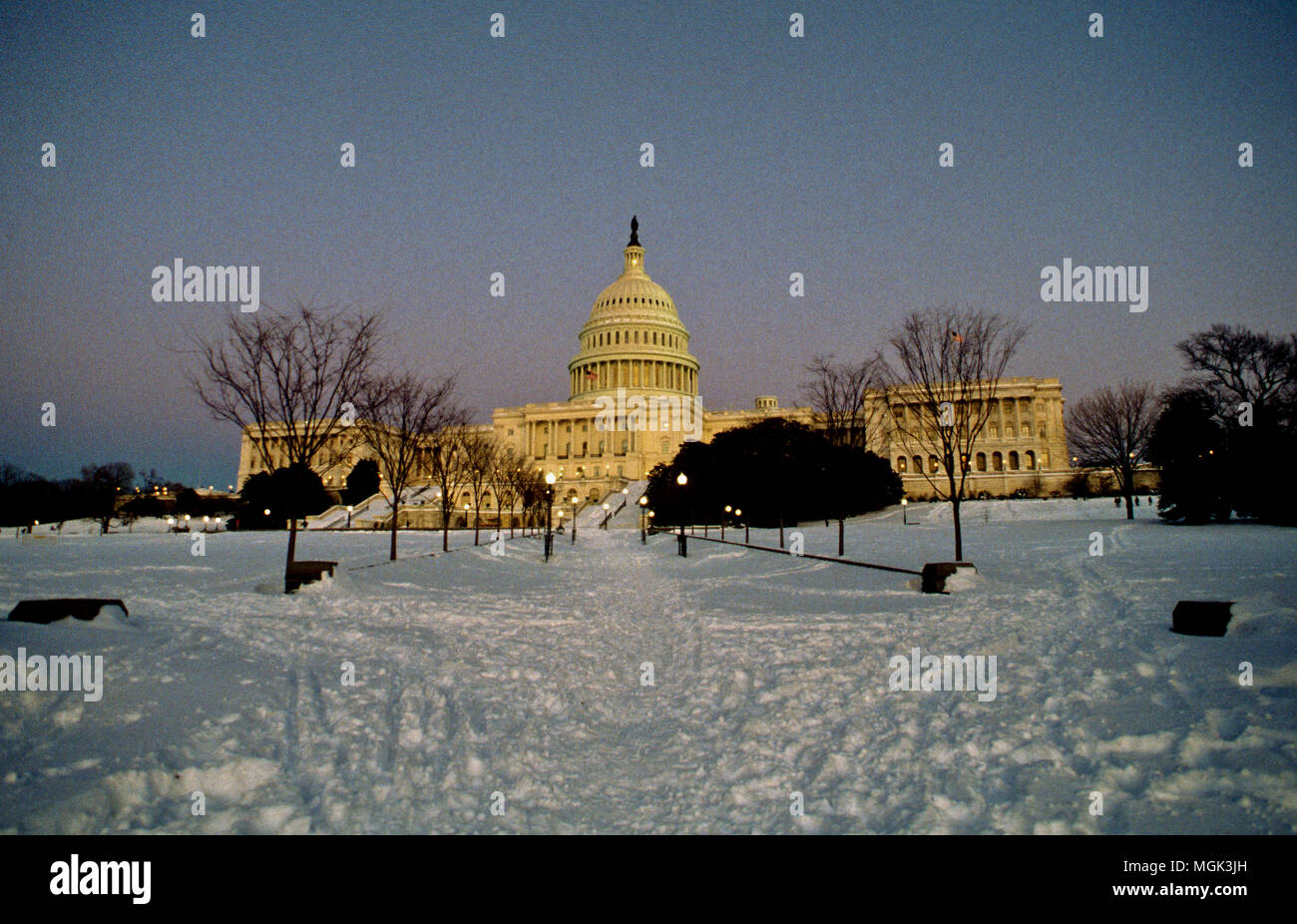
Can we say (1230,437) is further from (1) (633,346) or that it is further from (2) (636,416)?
(1) (633,346)

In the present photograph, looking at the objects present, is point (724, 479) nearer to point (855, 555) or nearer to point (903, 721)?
point (855, 555)

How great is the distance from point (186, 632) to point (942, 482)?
8744 cm

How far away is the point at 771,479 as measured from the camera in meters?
36.8

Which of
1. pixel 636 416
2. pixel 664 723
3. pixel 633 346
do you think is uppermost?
pixel 633 346

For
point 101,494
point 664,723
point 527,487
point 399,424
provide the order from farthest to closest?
1. point 101,494
2. point 527,487
3. point 399,424
4. point 664,723

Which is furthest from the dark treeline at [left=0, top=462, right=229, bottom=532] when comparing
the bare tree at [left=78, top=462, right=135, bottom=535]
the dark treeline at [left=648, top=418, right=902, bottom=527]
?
the dark treeline at [left=648, top=418, right=902, bottom=527]

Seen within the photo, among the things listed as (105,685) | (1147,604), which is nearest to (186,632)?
(105,685)

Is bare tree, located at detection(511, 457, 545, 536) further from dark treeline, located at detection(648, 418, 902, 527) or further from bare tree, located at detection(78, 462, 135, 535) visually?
bare tree, located at detection(78, 462, 135, 535)

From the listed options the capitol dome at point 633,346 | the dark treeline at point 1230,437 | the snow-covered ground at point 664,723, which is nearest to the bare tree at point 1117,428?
the dark treeline at point 1230,437

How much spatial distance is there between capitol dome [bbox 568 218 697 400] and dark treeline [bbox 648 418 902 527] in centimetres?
4871

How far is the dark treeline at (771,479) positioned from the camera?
3788 centimetres

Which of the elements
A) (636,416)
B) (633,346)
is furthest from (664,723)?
(633,346)

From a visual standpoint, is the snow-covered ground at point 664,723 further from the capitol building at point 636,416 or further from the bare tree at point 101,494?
the capitol building at point 636,416

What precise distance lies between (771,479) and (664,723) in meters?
31.7
